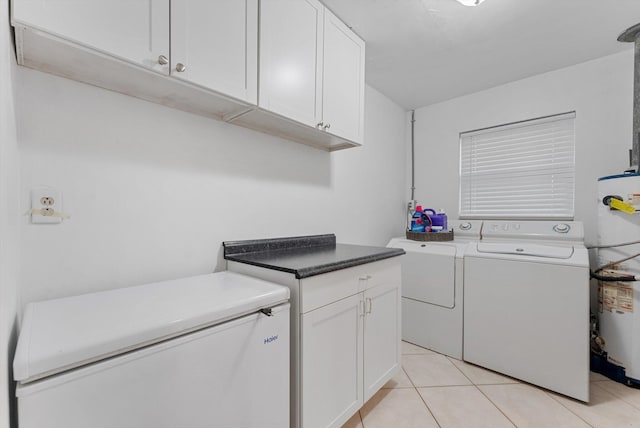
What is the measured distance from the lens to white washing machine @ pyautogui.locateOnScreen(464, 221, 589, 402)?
168 cm

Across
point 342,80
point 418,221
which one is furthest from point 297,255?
point 418,221

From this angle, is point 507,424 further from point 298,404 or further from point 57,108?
point 57,108

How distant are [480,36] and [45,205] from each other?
2.56 meters

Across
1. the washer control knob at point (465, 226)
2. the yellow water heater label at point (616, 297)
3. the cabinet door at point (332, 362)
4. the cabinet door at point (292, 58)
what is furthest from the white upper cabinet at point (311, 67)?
the yellow water heater label at point (616, 297)

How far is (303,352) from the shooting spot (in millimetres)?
1156

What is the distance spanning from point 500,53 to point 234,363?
2670mm

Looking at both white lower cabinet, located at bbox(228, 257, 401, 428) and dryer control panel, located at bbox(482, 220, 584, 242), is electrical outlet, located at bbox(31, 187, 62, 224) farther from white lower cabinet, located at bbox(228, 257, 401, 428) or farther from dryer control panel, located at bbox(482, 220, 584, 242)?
dryer control panel, located at bbox(482, 220, 584, 242)

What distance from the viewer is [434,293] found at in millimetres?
2264

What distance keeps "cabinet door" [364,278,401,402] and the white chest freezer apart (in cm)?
59

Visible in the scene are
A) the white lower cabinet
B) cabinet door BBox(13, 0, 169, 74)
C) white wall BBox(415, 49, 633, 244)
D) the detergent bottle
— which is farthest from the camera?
the detergent bottle

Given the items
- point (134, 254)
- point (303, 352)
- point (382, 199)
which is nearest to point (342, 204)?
point (382, 199)

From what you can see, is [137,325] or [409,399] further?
[409,399]

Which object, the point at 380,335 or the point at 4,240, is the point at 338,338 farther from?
the point at 4,240

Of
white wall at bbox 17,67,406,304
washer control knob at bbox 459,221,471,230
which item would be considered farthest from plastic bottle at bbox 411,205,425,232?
white wall at bbox 17,67,406,304
